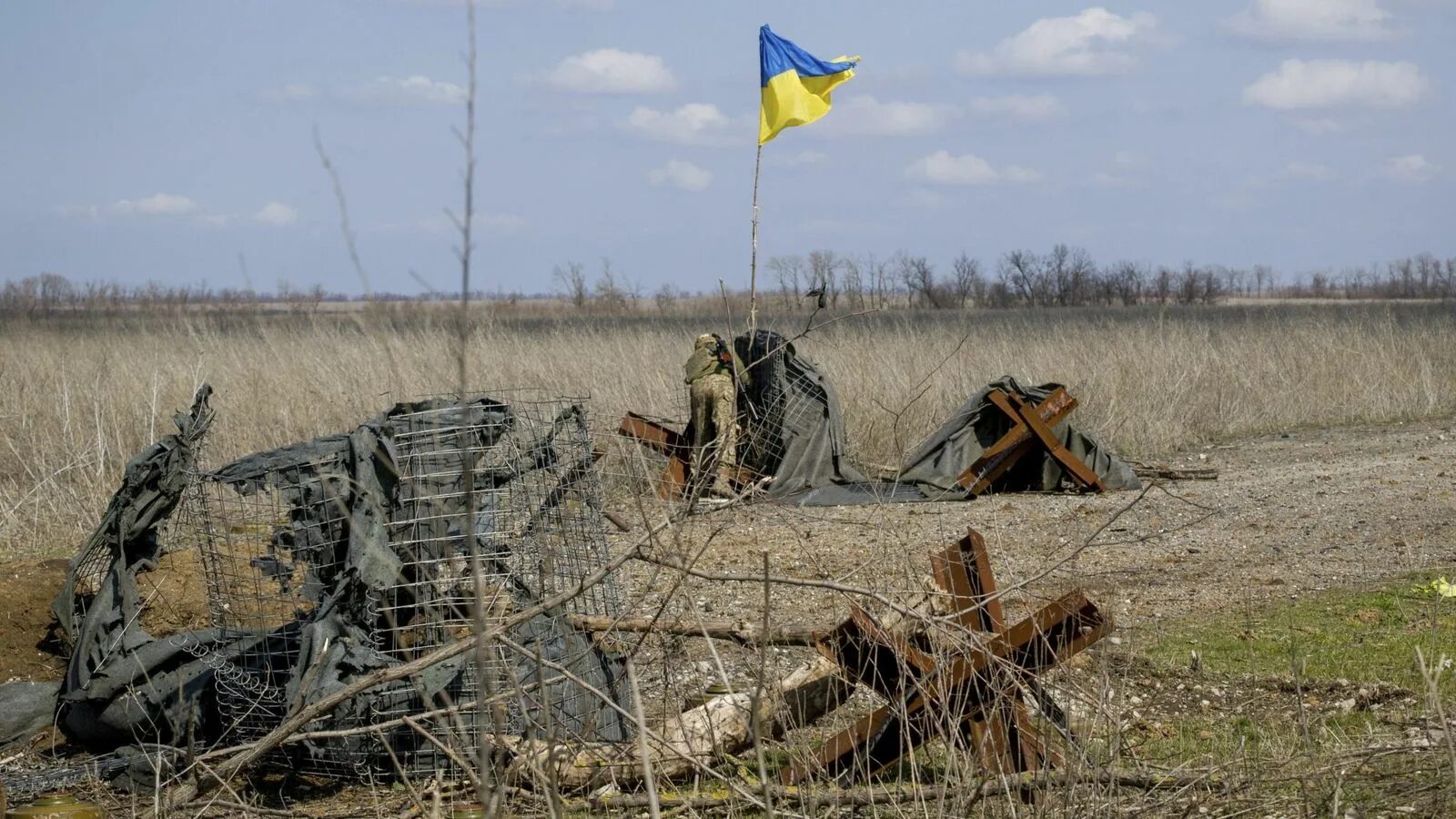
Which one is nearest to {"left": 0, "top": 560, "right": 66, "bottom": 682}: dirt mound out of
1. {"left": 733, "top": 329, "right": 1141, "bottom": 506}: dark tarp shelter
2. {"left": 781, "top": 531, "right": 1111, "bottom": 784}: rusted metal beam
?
{"left": 781, "top": 531, "right": 1111, "bottom": 784}: rusted metal beam

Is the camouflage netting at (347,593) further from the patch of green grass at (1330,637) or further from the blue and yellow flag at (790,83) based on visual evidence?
the blue and yellow flag at (790,83)

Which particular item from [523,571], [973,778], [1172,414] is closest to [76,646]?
[523,571]

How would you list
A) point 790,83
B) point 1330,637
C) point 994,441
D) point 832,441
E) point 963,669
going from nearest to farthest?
point 963,669 < point 1330,637 < point 790,83 < point 832,441 < point 994,441

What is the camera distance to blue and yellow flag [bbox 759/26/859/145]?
785 cm

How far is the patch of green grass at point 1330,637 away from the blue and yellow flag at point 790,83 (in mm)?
3520

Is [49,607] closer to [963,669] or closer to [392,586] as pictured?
[392,586]

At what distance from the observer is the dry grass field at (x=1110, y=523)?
376 cm

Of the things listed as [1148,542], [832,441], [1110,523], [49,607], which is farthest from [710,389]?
[1110,523]

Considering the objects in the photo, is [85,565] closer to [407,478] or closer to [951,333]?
[407,478]

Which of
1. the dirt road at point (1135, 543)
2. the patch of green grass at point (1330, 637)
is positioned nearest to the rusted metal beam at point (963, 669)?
the dirt road at point (1135, 543)

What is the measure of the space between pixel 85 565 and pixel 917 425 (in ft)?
27.3

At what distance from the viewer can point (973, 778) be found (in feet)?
12.1

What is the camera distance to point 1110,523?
4391 mm

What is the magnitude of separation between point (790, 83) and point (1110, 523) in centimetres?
420
